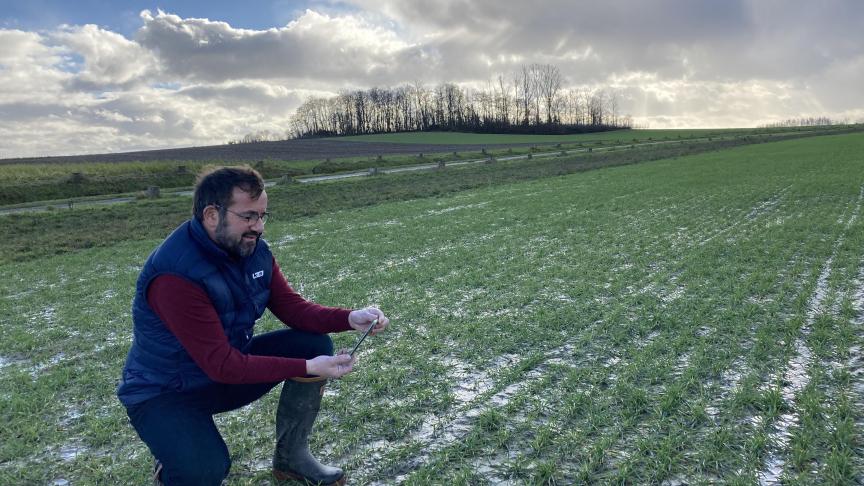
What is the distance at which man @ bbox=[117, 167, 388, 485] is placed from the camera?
2.84m

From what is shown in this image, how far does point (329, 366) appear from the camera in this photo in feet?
10.00

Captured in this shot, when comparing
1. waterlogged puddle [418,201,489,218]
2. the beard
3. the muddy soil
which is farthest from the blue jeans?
the muddy soil

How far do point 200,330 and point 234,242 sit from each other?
49cm

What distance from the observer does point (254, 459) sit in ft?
12.3

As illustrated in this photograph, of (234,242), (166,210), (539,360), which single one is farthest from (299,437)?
(166,210)

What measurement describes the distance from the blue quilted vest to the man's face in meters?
0.06

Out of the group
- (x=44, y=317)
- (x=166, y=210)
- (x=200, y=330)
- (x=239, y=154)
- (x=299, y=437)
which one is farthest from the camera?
(x=239, y=154)

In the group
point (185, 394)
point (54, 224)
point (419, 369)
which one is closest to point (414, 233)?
point (419, 369)

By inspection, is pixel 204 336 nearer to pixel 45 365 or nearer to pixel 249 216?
pixel 249 216

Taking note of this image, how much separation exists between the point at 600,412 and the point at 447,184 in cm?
2113

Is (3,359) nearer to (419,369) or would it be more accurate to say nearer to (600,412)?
(419,369)

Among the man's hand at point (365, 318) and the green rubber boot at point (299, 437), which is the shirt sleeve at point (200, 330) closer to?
the green rubber boot at point (299, 437)

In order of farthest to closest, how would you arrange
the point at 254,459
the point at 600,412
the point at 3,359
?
the point at 3,359
the point at 600,412
the point at 254,459

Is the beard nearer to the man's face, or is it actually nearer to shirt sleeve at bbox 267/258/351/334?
the man's face
